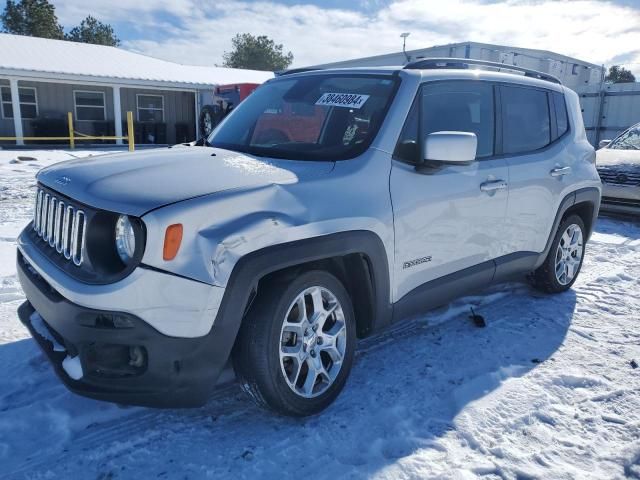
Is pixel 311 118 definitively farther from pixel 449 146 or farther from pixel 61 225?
pixel 61 225

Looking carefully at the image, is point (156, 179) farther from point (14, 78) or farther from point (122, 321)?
point (14, 78)

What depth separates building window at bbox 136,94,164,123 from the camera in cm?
2395

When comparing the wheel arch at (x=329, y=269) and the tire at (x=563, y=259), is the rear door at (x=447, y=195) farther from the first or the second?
the tire at (x=563, y=259)

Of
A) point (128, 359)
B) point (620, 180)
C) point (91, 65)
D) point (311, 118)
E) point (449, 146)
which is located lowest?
point (128, 359)

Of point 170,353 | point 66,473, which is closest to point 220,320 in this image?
point 170,353

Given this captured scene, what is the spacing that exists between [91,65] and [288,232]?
22425 mm

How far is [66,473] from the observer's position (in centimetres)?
243

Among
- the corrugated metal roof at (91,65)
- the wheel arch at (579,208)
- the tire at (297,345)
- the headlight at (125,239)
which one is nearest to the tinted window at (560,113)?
the wheel arch at (579,208)

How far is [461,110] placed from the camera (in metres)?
3.69

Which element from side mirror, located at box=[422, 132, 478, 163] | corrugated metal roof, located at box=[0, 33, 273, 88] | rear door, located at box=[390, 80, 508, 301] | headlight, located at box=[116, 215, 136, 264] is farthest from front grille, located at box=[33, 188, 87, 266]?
corrugated metal roof, located at box=[0, 33, 273, 88]

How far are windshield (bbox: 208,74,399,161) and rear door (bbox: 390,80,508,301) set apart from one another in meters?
0.25

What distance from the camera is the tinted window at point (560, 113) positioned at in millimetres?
4664

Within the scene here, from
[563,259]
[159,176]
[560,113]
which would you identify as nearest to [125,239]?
[159,176]

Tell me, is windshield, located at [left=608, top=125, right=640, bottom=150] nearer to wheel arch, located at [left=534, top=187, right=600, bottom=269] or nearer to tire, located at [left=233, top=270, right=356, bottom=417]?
wheel arch, located at [left=534, top=187, right=600, bottom=269]
